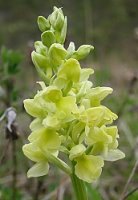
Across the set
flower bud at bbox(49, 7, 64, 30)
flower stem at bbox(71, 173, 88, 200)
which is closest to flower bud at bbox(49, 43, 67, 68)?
flower bud at bbox(49, 7, 64, 30)

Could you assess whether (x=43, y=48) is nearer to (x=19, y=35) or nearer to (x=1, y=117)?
(x=1, y=117)

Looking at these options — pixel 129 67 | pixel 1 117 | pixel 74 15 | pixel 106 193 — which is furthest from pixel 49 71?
pixel 74 15

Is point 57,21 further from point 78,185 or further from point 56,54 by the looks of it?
point 78,185

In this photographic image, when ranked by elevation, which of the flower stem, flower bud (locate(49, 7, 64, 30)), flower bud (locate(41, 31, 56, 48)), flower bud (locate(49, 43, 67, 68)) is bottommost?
the flower stem

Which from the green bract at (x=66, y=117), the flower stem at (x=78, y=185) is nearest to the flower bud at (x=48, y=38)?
the green bract at (x=66, y=117)

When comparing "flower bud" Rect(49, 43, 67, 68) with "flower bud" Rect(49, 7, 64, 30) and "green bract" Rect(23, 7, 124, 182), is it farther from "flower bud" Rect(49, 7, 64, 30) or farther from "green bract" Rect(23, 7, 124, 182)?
"flower bud" Rect(49, 7, 64, 30)

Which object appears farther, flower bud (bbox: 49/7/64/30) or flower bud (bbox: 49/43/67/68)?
flower bud (bbox: 49/7/64/30)

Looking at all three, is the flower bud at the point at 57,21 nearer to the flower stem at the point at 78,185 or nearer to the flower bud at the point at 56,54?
the flower bud at the point at 56,54

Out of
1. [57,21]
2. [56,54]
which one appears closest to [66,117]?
[56,54]
